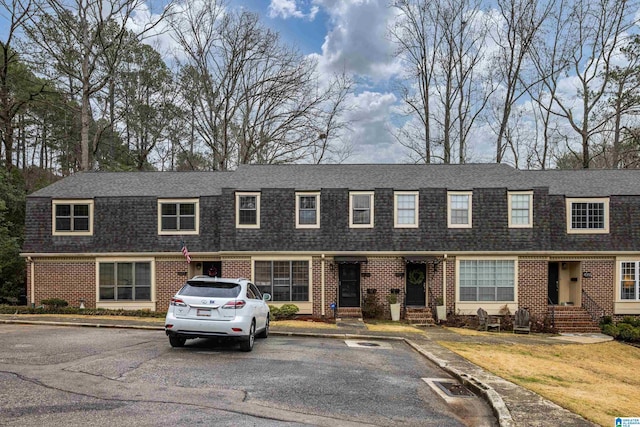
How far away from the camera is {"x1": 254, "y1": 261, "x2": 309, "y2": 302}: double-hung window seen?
69.6 feet

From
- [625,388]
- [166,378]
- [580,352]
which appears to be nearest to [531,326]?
[580,352]

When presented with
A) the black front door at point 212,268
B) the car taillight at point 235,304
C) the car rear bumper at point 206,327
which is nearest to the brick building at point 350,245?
the black front door at point 212,268

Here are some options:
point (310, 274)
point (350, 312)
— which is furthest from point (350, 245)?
point (350, 312)

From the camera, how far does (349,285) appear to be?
21.8 meters

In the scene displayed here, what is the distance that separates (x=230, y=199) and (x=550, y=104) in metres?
28.5

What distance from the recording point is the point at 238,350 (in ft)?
37.7

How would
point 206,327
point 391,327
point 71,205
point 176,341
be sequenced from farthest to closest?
point 71,205 → point 391,327 → point 176,341 → point 206,327

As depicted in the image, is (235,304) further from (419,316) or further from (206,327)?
(419,316)

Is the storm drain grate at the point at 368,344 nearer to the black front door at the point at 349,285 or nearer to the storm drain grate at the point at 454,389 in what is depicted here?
the storm drain grate at the point at 454,389

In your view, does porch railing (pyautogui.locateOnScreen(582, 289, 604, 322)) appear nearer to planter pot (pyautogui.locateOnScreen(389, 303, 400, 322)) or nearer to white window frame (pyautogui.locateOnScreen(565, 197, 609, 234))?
white window frame (pyautogui.locateOnScreen(565, 197, 609, 234))

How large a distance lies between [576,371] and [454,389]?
5.97 meters

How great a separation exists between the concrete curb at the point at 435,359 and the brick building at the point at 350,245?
16.0 ft

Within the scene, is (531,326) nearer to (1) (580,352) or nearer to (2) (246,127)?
(1) (580,352)

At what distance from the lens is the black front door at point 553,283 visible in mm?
22781
